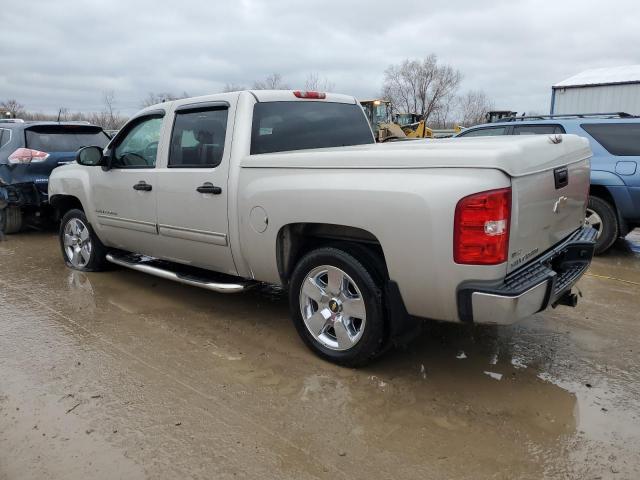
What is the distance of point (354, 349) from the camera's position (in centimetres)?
338

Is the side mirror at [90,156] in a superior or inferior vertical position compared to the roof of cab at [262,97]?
inferior

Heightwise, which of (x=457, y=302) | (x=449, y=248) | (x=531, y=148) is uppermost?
(x=531, y=148)

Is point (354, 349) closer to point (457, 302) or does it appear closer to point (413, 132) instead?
point (457, 302)

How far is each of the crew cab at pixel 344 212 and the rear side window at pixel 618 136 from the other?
292 cm

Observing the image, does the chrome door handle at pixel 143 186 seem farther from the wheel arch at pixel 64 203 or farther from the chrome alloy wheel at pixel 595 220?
the chrome alloy wheel at pixel 595 220

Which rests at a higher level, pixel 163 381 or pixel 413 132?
pixel 413 132

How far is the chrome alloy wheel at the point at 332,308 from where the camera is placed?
337cm

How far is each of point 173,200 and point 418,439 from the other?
109 inches

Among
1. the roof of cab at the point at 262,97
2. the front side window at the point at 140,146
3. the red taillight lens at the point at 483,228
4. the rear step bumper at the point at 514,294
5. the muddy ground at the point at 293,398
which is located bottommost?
the muddy ground at the point at 293,398

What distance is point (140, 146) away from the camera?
16.1 ft

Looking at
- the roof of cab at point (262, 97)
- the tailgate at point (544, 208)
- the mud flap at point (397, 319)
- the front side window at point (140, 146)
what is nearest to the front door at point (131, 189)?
the front side window at point (140, 146)

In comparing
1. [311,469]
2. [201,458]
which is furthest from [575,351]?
[201,458]

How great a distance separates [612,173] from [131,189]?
5535 millimetres

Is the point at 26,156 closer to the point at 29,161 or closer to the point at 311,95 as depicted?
the point at 29,161
